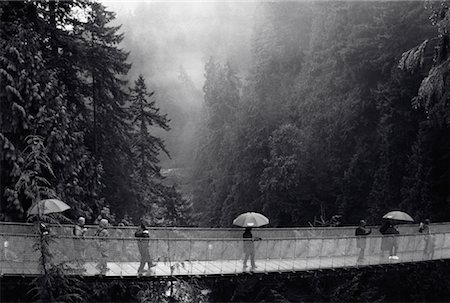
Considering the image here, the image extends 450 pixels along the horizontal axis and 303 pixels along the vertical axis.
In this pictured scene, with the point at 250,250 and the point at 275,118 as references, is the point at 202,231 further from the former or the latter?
the point at 275,118

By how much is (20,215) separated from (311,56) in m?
25.2

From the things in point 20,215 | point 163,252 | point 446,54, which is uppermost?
point 446,54

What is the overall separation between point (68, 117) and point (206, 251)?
9140 mm

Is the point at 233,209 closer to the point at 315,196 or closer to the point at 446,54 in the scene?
the point at 315,196

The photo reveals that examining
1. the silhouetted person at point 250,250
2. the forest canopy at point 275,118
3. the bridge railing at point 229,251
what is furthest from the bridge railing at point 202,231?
the silhouetted person at point 250,250

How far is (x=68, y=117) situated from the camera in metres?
20.2

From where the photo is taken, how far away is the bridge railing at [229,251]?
12227mm

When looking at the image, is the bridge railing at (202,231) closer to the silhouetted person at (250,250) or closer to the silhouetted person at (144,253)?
the silhouetted person at (144,253)

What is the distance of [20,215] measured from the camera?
669 inches

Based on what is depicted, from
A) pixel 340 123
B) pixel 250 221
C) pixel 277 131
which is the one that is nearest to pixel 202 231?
pixel 250 221

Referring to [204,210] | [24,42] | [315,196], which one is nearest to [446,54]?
[24,42]

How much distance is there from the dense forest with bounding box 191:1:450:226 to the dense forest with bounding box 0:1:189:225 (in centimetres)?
847

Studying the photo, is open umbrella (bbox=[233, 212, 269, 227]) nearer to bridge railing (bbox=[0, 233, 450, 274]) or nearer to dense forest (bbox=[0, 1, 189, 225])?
bridge railing (bbox=[0, 233, 450, 274])

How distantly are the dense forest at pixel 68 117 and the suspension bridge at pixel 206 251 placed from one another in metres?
1.70
